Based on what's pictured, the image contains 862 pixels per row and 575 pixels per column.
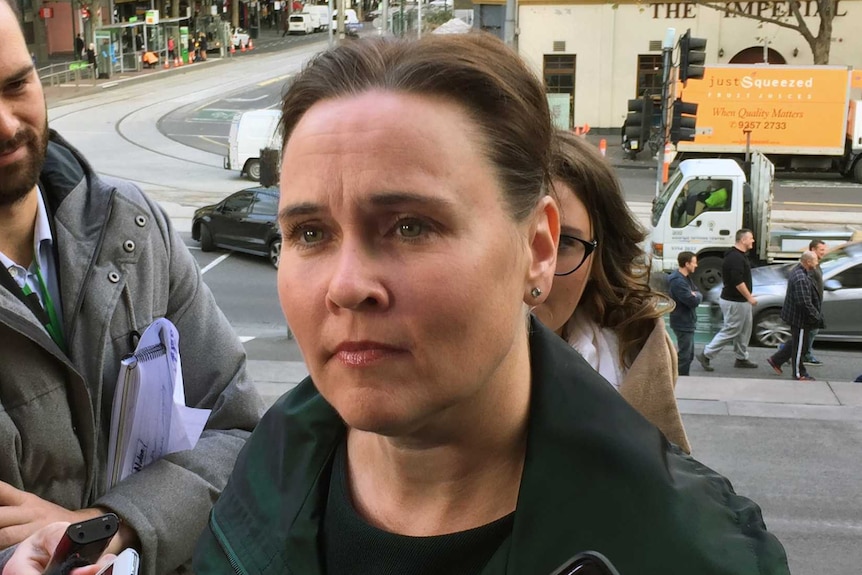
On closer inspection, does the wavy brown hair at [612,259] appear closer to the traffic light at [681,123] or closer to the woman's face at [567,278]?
the woman's face at [567,278]

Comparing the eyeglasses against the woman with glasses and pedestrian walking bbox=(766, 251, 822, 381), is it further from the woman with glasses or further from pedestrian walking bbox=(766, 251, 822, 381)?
pedestrian walking bbox=(766, 251, 822, 381)

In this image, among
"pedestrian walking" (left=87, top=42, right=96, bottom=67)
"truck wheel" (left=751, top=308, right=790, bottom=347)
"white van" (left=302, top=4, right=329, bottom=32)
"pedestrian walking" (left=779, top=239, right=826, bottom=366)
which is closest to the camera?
"pedestrian walking" (left=779, top=239, right=826, bottom=366)

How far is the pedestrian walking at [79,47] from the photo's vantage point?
47.9m

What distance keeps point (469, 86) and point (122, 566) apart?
2.83 ft

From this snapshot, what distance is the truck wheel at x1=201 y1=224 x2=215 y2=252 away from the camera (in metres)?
18.8

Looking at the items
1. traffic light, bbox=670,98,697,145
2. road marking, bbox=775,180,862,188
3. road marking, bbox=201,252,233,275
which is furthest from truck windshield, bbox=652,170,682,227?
road marking, bbox=775,180,862,188

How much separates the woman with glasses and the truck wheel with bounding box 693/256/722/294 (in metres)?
13.3

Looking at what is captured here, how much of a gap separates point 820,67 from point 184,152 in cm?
1838

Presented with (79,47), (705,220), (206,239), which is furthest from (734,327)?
(79,47)

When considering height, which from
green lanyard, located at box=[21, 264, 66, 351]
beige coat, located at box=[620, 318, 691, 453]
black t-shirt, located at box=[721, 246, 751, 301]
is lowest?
black t-shirt, located at box=[721, 246, 751, 301]

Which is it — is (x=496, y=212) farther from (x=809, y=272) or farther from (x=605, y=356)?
(x=809, y=272)

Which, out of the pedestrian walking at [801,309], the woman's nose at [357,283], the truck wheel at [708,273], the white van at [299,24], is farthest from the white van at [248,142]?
the white van at [299,24]

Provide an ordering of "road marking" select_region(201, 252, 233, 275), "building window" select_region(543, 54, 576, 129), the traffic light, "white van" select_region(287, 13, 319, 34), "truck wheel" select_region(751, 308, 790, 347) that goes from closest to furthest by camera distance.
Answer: "truck wheel" select_region(751, 308, 790, 347), the traffic light, "road marking" select_region(201, 252, 233, 275), "building window" select_region(543, 54, 576, 129), "white van" select_region(287, 13, 319, 34)

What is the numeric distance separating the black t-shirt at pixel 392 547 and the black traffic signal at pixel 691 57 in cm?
1392
